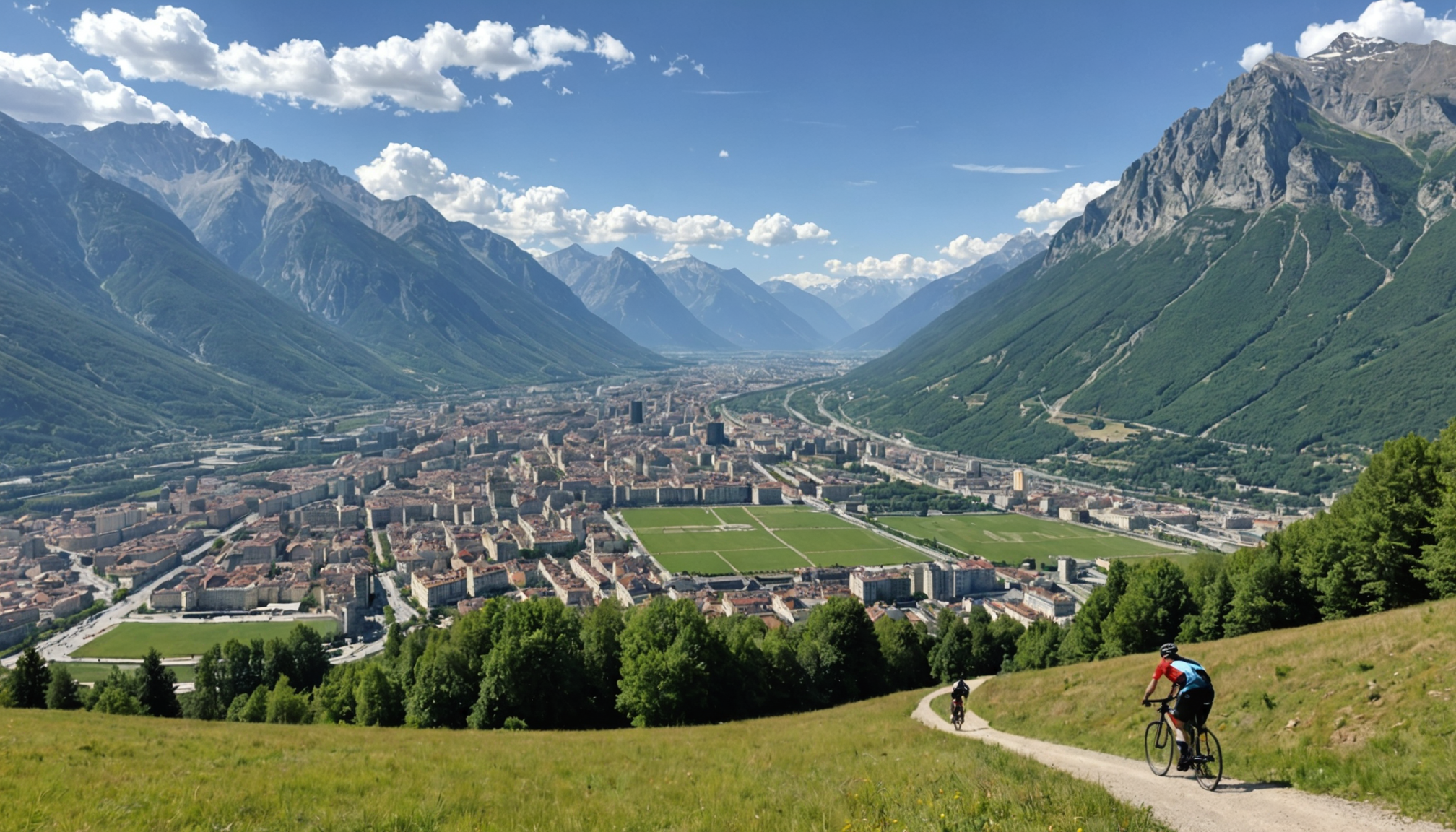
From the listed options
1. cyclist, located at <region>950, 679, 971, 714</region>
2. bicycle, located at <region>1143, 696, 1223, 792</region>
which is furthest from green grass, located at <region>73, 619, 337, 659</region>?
bicycle, located at <region>1143, 696, 1223, 792</region>

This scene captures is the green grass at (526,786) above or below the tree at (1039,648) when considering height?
above

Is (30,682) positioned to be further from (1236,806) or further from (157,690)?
(1236,806)

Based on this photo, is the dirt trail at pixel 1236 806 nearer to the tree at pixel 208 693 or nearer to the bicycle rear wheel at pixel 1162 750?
the bicycle rear wheel at pixel 1162 750

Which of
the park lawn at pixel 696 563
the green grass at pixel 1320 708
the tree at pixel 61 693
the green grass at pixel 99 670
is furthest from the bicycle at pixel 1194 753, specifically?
the park lawn at pixel 696 563

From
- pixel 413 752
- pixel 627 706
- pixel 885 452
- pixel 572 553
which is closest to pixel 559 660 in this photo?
pixel 627 706

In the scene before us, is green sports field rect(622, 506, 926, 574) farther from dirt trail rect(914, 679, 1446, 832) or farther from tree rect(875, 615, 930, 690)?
dirt trail rect(914, 679, 1446, 832)

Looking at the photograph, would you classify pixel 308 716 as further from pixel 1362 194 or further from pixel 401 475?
pixel 1362 194

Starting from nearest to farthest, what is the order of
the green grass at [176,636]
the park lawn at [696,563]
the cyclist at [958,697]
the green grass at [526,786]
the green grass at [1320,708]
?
the green grass at [526,786], the green grass at [1320,708], the cyclist at [958,697], the green grass at [176,636], the park lawn at [696,563]
